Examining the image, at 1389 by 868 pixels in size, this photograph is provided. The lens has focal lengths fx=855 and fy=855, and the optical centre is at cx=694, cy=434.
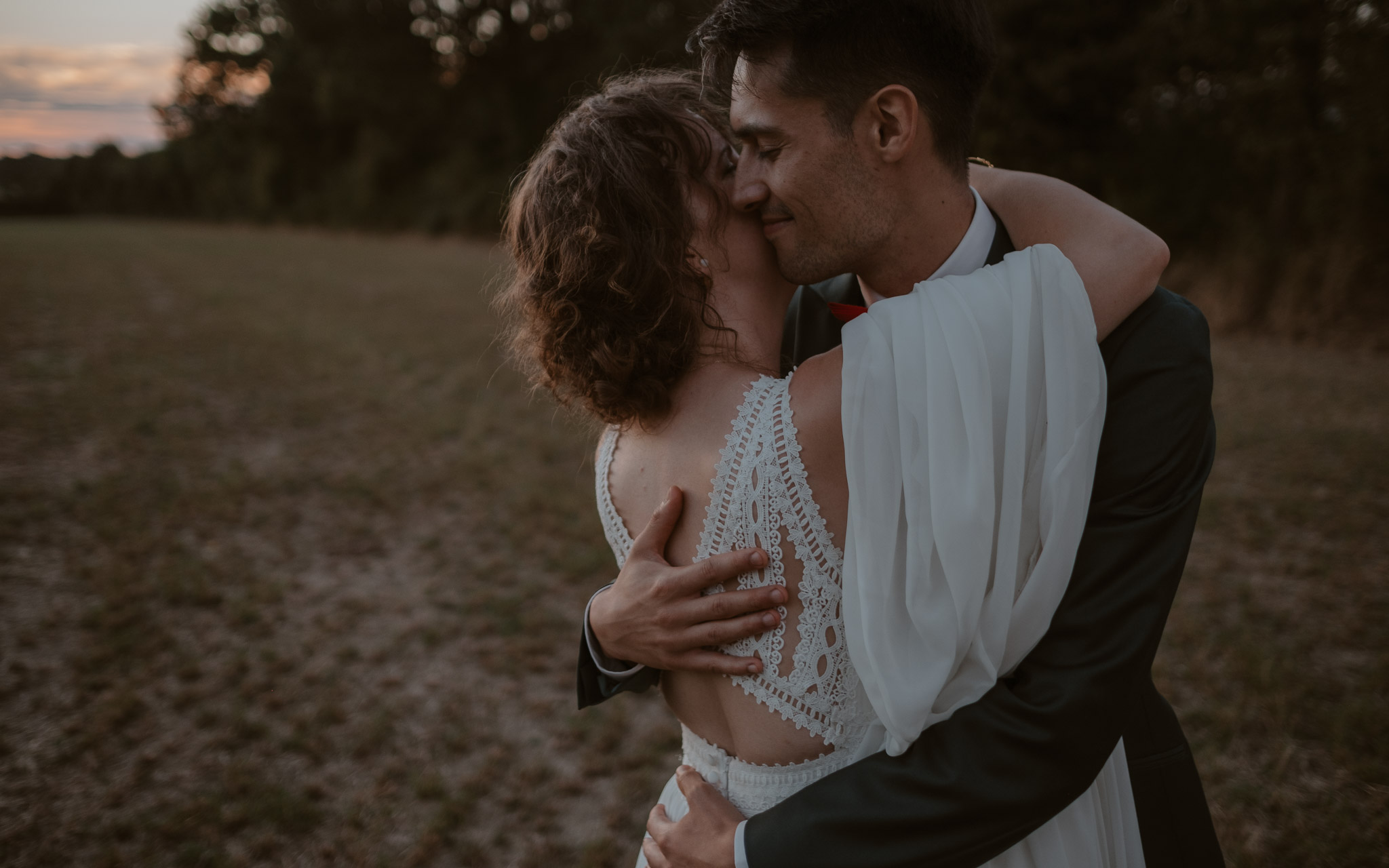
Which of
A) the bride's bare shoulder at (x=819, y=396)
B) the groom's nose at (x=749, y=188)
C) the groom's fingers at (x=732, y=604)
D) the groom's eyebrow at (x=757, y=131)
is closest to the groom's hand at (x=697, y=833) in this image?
the groom's fingers at (x=732, y=604)

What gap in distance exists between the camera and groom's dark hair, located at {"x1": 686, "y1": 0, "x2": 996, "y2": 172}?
5.25 feet

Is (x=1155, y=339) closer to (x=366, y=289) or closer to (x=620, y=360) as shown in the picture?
(x=620, y=360)

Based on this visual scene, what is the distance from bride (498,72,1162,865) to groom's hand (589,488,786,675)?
29mm

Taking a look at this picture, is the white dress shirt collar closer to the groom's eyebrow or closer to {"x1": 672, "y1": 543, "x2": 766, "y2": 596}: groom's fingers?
the groom's eyebrow

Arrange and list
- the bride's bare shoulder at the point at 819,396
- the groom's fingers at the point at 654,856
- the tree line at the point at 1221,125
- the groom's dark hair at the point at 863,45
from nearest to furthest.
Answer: the bride's bare shoulder at the point at 819,396 → the groom's fingers at the point at 654,856 → the groom's dark hair at the point at 863,45 → the tree line at the point at 1221,125

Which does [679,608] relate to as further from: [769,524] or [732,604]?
[769,524]

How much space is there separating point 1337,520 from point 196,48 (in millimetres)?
48619

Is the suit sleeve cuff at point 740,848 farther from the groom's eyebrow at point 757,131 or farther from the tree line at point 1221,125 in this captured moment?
the tree line at point 1221,125

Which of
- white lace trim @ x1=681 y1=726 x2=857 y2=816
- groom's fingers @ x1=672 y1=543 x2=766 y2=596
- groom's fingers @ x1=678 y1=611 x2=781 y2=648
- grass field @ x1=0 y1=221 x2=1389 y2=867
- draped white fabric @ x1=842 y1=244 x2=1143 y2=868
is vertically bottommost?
grass field @ x1=0 y1=221 x2=1389 y2=867

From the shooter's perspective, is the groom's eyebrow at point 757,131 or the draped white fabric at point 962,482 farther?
the groom's eyebrow at point 757,131

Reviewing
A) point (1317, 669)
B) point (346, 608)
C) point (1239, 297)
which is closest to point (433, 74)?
point (1239, 297)

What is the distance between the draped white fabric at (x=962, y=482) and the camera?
1.26m

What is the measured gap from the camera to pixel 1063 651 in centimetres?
129

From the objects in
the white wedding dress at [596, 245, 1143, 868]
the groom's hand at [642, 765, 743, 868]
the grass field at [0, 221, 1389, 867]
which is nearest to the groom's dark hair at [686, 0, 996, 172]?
the white wedding dress at [596, 245, 1143, 868]
